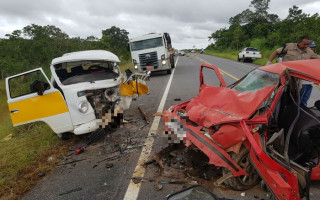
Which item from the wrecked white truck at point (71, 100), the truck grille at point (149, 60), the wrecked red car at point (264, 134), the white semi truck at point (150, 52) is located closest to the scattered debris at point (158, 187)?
the wrecked red car at point (264, 134)

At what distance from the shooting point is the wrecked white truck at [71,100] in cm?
454

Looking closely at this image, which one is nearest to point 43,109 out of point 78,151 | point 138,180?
point 78,151

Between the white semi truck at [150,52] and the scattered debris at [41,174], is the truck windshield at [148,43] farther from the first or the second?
the scattered debris at [41,174]

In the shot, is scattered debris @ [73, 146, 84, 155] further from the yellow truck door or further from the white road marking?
the white road marking

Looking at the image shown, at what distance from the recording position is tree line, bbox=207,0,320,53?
81.5 feet

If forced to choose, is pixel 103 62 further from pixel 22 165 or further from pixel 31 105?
pixel 22 165

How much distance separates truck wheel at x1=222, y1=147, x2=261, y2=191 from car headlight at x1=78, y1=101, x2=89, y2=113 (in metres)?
2.99

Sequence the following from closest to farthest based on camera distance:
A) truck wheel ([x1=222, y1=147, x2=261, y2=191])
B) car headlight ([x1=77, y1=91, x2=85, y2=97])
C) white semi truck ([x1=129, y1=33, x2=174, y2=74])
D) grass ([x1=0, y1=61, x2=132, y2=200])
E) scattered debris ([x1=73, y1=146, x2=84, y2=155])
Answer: truck wheel ([x1=222, y1=147, x2=261, y2=191]), grass ([x1=0, y1=61, x2=132, y2=200]), scattered debris ([x1=73, y1=146, x2=84, y2=155]), car headlight ([x1=77, y1=91, x2=85, y2=97]), white semi truck ([x1=129, y1=33, x2=174, y2=74])

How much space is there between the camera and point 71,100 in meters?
4.62

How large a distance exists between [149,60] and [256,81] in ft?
37.3

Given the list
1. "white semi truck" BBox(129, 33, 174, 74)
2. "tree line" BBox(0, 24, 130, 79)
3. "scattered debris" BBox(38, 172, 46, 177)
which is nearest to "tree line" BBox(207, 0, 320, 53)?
"white semi truck" BBox(129, 33, 174, 74)

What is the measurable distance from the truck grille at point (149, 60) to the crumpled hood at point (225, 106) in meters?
11.0

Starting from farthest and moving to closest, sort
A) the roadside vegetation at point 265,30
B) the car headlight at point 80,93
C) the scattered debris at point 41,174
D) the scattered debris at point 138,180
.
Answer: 1. the roadside vegetation at point 265,30
2. the car headlight at point 80,93
3. the scattered debris at point 41,174
4. the scattered debris at point 138,180

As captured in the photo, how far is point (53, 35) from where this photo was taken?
30859 millimetres
